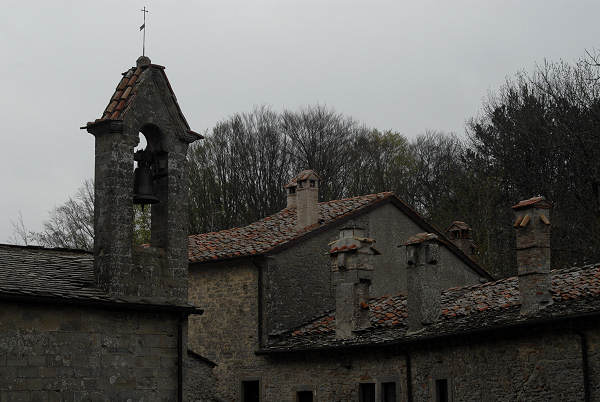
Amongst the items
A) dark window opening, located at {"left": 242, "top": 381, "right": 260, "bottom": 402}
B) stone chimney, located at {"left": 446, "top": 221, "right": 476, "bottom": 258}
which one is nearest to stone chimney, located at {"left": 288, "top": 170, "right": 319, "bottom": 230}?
dark window opening, located at {"left": 242, "top": 381, "right": 260, "bottom": 402}

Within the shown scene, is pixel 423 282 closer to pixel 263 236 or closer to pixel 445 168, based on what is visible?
pixel 263 236

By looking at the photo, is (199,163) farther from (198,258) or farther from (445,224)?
(198,258)

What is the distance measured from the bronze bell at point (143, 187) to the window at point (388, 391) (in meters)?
7.17

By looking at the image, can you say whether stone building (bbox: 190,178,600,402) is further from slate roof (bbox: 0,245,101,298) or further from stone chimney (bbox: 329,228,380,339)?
slate roof (bbox: 0,245,101,298)

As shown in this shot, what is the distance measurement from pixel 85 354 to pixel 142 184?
309 cm

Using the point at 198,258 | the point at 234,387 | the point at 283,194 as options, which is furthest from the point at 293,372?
the point at 283,194

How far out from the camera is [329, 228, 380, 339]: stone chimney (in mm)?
21438

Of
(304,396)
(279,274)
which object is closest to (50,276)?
(304,396)

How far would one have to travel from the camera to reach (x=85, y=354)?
1465cm

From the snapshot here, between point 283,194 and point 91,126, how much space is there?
26.0m

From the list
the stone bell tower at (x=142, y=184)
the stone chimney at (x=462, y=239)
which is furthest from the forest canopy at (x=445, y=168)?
the stone bell tower at (x=142, y=184)

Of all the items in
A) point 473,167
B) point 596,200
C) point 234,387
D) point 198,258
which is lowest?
point 234,387

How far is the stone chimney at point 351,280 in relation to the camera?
21438 mm

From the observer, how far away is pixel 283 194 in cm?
4166
